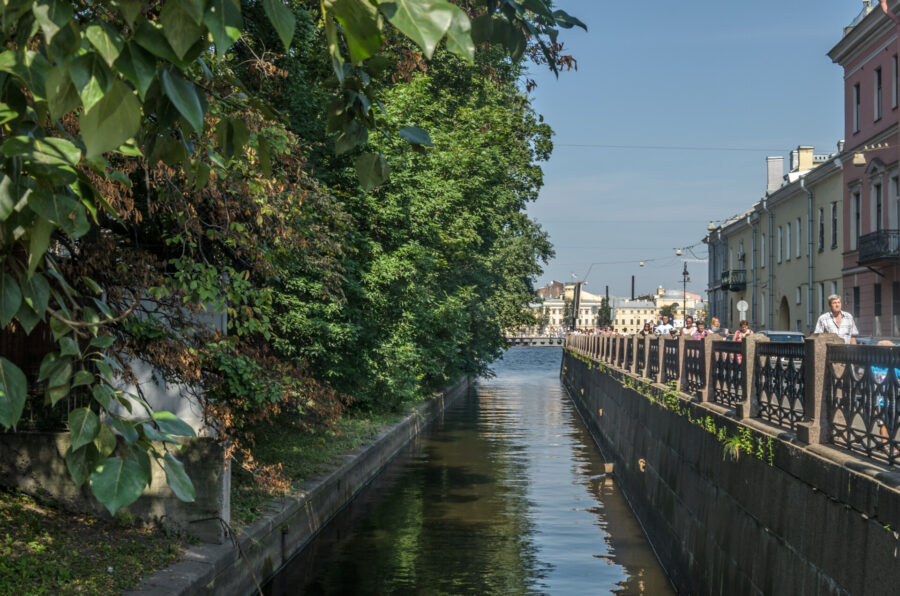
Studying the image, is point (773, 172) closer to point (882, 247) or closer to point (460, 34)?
point (882, 247)

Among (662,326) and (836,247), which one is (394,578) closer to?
(662,326)

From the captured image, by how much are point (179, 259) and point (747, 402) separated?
5.23m

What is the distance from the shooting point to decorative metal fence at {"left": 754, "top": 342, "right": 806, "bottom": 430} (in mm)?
8039

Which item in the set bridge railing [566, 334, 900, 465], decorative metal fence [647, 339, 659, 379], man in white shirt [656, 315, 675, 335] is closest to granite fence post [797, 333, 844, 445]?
bridge railing [566, 334, 900, 465]

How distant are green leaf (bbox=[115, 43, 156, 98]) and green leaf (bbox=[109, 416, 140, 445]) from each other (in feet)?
2.85

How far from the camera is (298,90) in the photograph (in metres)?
15.4

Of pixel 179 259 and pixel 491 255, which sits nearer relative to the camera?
pixel 179 259

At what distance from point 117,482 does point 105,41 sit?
0.99 m

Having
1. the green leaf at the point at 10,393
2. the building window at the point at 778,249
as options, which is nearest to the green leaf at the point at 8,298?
the green leaf at the point at 10,393

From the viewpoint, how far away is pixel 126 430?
257 centimetres

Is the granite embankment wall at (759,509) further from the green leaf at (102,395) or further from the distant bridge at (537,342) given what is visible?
the distant bridge at (537,342)

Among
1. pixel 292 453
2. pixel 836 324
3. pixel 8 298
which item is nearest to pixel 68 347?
pixel 8 298

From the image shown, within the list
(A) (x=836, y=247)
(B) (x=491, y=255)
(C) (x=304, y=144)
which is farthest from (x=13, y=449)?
(A) (x=836, y=247)

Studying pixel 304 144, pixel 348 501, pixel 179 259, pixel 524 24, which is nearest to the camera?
pixel 524 24
